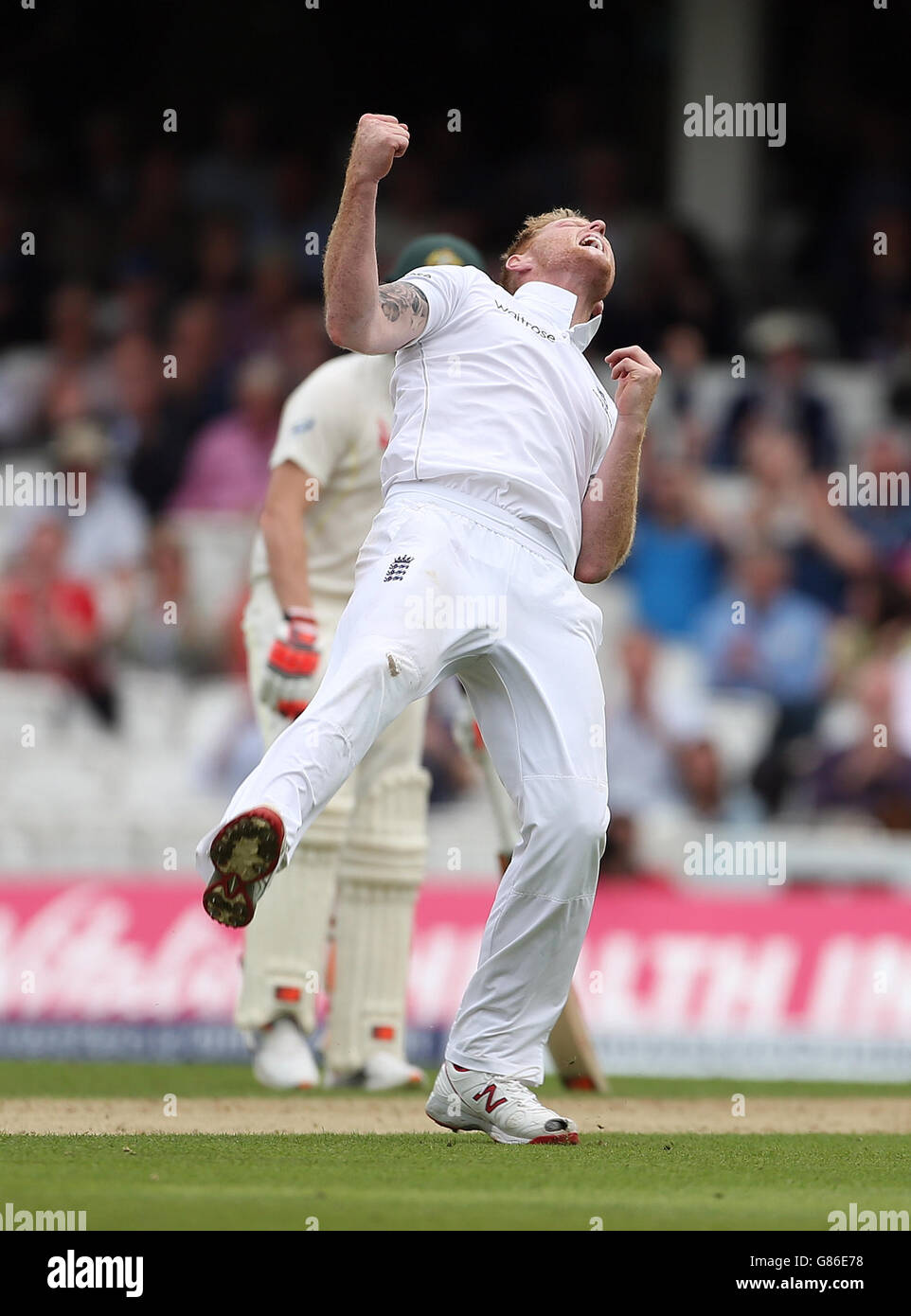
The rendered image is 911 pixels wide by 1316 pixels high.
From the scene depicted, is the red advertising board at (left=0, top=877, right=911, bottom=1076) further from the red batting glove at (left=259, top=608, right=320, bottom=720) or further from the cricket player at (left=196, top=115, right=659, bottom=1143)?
the cricket player at (left=196, top=115, right=659, bottom=1143)

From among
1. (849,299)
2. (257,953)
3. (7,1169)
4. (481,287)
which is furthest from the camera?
(849,299)

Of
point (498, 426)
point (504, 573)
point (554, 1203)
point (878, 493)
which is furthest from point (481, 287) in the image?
point (878, 493)

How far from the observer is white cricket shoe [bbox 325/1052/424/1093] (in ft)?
22.2

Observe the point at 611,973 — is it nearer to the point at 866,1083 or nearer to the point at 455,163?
the point at 866,1083

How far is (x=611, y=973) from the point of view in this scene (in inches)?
360

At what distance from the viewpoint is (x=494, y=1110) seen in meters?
4.82

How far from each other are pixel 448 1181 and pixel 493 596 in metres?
1.33

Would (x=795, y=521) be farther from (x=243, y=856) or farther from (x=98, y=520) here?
(x=243, y=856)

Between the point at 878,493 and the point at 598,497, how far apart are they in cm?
804

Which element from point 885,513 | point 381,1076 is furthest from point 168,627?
point 381,1076

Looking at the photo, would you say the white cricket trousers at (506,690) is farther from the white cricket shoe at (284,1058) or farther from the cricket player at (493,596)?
the white cricket shoe at (284,1058)

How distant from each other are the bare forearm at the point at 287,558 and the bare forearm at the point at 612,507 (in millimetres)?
1396

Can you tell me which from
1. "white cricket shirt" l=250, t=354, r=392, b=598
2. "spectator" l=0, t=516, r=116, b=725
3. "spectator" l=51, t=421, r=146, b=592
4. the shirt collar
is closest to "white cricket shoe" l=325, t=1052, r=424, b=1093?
"white cricket shirt" l=250, t=354, r=392, b=598

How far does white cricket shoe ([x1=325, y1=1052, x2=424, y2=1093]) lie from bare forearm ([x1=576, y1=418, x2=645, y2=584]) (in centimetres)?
219
